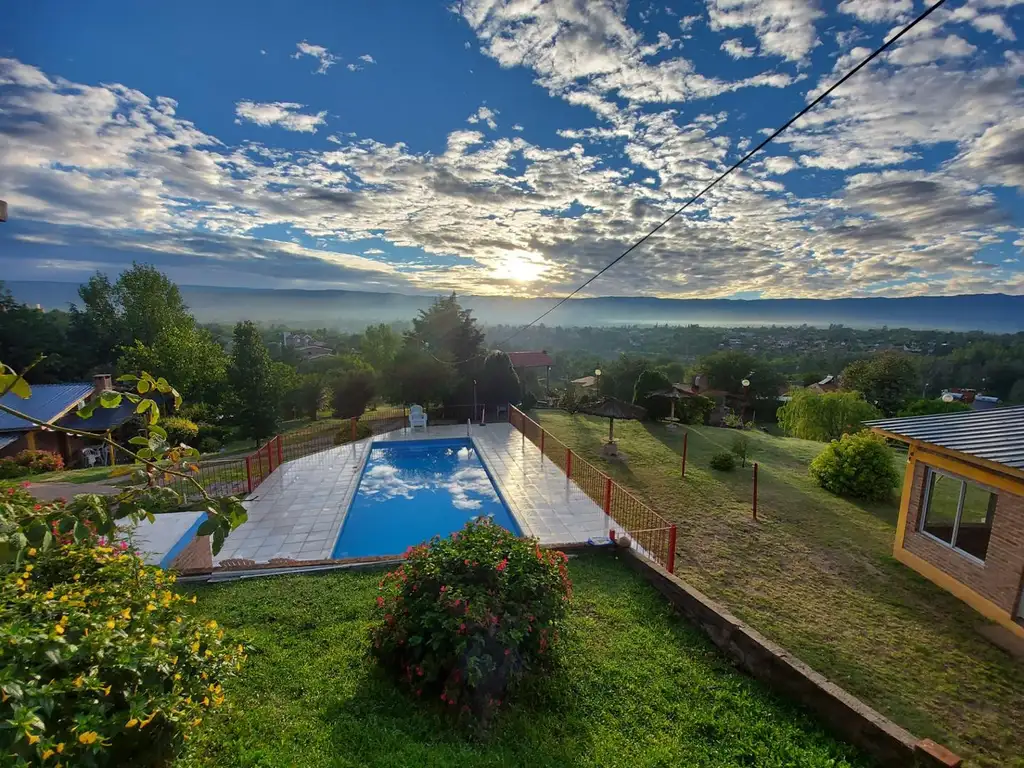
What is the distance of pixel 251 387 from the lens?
74.0 feet

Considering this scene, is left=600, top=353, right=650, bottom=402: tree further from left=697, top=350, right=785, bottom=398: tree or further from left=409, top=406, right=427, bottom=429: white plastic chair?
left=409, top=406, right=427, bottom=429: white plastic chair

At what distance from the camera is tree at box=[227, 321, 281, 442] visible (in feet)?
73.8

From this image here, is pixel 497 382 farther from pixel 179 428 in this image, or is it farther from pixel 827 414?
pixel 827 414

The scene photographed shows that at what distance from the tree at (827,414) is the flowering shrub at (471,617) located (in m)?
20.6

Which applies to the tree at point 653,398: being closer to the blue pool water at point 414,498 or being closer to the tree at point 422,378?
the tree at point 422,378

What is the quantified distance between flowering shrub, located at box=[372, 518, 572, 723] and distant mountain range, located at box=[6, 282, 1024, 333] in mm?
52879

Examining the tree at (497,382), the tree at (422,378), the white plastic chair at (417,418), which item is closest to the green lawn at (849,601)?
the white plastic chair at (417,418)

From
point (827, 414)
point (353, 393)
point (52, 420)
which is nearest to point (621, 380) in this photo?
point (827, 414)

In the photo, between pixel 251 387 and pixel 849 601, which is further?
pixel 251 387

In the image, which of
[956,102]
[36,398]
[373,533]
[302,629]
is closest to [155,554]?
[302,629]

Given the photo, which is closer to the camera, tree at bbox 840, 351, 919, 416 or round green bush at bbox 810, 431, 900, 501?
round green bush at bbox 810, 431, 900, 501

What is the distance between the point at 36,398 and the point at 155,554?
2293 centimetres

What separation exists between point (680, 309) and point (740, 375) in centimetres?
12125

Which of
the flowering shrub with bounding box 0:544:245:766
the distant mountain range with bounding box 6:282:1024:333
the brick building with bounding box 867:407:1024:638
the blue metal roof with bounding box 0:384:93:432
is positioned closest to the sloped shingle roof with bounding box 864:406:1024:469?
the brick building with bounding box 867:407:1024:638
